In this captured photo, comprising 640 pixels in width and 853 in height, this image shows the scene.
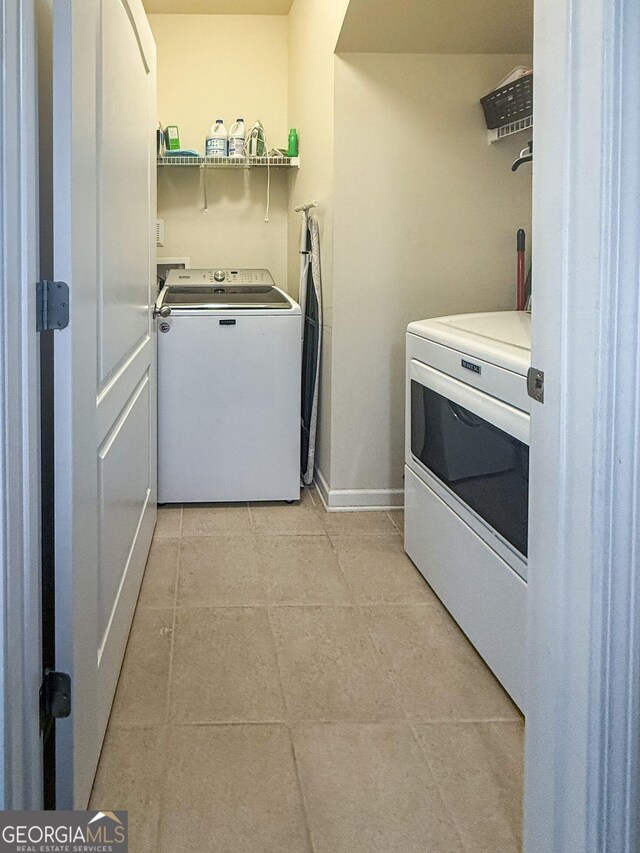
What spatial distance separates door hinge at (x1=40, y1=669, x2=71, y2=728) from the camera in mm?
1452

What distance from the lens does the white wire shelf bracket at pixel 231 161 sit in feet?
13.8

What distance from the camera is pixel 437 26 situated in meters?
3.16

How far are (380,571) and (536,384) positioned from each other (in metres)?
1.80

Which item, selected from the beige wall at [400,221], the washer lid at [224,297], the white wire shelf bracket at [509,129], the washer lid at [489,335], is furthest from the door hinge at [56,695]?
the white wire shelf bracket at [509,129]

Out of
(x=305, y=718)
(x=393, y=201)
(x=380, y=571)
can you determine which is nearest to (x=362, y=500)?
(x=380, y=571)

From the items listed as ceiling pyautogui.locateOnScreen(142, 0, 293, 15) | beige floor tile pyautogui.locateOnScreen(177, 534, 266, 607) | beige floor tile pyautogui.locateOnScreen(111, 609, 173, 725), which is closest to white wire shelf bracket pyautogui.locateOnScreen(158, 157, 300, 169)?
ceiling pyautogui.locateOnScreen(142, 0, 293, 15)

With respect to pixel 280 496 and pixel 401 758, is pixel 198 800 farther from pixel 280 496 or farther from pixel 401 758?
pixel 280 496

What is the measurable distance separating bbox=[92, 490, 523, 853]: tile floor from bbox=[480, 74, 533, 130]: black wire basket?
159 centimetres

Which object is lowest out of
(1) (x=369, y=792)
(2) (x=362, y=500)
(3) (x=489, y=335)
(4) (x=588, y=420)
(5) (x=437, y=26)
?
(1) (x=369, y=792)

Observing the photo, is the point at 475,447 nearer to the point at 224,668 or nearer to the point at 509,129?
the point at 224,668

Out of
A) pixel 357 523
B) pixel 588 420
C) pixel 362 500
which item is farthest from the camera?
pixel 362 500

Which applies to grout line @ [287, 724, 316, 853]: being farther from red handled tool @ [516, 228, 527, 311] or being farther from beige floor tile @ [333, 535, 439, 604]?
red handled tool @ [516, 228, 527, 311]

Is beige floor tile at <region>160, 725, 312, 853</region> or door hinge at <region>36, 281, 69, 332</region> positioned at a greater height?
door hinge at <region>36, 281, 69, 332</region>

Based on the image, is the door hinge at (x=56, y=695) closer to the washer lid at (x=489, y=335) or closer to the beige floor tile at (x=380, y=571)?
the washer lid at (x=489, y=335)
